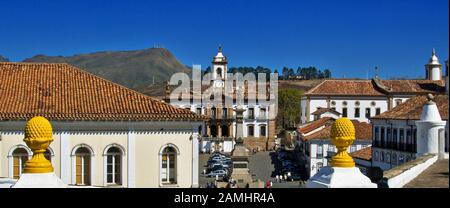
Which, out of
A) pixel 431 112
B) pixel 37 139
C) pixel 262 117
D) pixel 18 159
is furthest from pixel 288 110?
pixel 37 139

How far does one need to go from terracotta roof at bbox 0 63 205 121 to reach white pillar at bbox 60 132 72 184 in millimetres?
518

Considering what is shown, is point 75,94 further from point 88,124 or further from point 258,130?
point 258,130

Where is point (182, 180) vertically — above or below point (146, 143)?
below

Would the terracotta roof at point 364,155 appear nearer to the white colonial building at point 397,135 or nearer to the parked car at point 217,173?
the white colonial building at point 397,135

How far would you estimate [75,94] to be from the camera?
17.0 m

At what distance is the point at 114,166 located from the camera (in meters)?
16.1

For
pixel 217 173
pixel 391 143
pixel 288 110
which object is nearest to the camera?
pixel 391 143

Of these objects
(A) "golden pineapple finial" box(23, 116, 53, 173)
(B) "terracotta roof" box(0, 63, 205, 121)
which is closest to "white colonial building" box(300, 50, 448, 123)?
(B) "terracotta roof" box(0, 63, 205, 121)

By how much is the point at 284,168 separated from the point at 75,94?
2122 centimetres

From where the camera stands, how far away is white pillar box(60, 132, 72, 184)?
15.5m

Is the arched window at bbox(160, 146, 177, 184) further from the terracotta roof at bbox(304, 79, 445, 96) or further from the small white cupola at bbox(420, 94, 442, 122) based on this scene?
the terracotta roof at bbox(304, 79, 445, 96)

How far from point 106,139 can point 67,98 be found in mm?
1801

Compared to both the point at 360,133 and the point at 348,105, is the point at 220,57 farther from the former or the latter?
the point at 360,133
